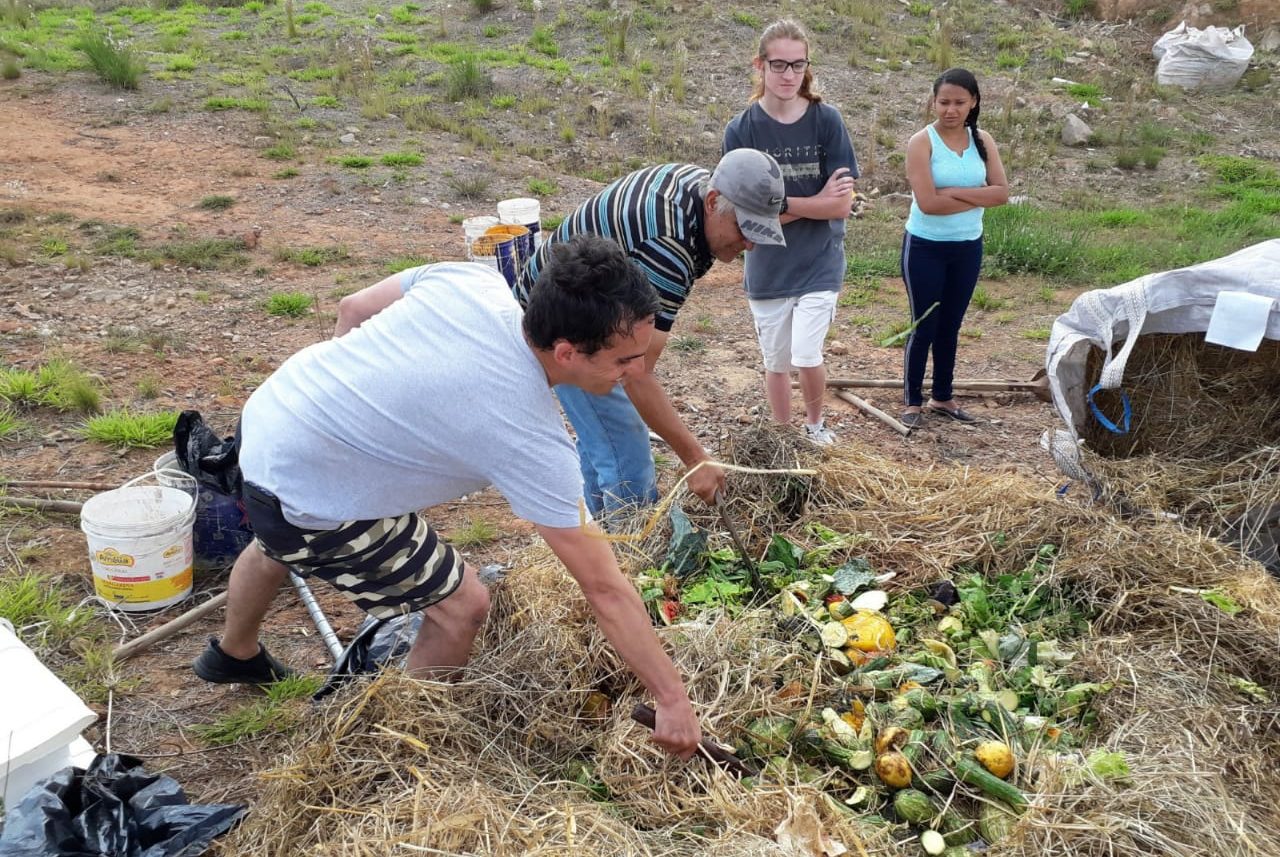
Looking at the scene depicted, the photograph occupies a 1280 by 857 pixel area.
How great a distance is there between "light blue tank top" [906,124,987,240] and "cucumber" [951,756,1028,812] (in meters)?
2.82

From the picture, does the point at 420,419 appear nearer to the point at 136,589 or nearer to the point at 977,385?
the point at 136,589

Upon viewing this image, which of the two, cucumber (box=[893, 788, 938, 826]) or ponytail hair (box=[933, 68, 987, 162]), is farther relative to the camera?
ponytail hair (box=[933, 68, 987, 162])

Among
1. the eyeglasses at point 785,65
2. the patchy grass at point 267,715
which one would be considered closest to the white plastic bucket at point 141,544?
the patchy grass at point 267,715

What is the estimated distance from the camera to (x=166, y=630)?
3139 mm

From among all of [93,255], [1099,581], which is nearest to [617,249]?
[1099,581]

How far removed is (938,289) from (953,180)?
0.49m

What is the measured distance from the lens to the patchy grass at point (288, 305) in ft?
19.2

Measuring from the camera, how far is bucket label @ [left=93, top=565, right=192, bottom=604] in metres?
3.20

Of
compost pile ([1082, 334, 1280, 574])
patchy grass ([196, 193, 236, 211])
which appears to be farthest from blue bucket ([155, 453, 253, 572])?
patchy grass ([196, 193, 236, 211])

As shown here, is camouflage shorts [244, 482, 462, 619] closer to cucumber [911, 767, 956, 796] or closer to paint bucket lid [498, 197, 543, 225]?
cucumber [911, 767, 956, 796]

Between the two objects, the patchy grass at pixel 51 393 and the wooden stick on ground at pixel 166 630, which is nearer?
the wooden stick on ground at pixel 166 630

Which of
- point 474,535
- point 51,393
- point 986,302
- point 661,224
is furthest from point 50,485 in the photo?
point 986,302

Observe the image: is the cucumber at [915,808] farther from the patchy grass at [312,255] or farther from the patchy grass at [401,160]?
the patchy grass at [401,160]

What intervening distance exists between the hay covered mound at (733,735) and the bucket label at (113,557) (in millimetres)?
1123
